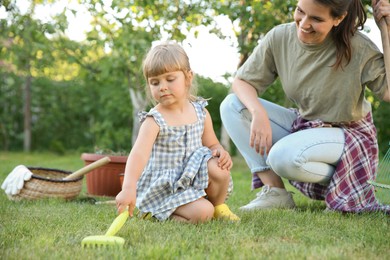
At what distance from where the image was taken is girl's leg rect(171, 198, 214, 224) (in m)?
2.24

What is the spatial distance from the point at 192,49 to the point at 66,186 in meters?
2.33

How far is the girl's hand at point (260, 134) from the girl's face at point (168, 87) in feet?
1.55

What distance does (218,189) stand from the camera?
92.8 inches

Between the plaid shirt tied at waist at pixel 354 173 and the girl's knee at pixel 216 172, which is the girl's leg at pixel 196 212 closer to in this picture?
the girl's knee at pixel 216 172

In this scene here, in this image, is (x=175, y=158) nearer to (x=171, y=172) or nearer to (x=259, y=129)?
(x=171, y=172)

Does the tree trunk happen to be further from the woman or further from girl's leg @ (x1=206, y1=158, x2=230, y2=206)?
girl's leg @ (x1=206, y1=158, x2=230, y2=206)

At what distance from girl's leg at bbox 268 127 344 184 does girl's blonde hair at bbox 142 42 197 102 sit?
571 millimetres

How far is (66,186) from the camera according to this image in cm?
311

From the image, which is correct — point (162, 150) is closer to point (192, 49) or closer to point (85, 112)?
point (192, 49)

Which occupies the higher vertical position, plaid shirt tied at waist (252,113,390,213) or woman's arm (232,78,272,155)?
woman's arm (232,78,272,155)

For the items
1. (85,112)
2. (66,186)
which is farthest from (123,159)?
(85,112)

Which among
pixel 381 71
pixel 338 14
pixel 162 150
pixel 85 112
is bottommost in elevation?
pixel 85 112

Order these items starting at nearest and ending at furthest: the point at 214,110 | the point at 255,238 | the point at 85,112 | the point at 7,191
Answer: the point at 255,238 → the point at 7,191 → the point at 214,110 → the point at 85,112

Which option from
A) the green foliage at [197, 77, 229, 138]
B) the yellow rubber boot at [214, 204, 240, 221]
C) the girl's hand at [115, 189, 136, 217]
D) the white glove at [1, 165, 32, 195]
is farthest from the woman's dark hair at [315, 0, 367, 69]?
the green foliage at [197, 77, 229, 138]
